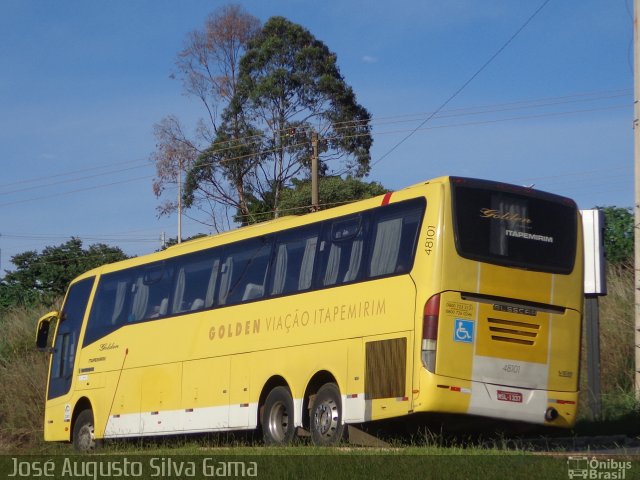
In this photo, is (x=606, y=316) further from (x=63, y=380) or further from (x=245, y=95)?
(x=245, y=95)

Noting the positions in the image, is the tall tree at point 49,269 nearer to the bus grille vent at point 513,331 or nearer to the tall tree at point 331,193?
the tall tree at point 331,193

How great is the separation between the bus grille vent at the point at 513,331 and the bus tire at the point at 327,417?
7.65 ft

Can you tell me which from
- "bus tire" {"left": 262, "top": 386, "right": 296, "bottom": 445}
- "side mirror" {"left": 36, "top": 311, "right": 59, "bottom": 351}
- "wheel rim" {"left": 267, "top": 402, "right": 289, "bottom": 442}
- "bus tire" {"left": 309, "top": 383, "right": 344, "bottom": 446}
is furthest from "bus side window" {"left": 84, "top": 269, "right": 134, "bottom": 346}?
"bus tire" {"left": 309, "top": 383, "right": 344, "bottom": 446}

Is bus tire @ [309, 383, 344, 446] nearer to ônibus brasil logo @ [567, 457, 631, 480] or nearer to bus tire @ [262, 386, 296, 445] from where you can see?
bus tire @ [262, 386, 296, 445]

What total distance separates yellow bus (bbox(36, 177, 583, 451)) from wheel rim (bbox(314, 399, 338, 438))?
1.0 inches

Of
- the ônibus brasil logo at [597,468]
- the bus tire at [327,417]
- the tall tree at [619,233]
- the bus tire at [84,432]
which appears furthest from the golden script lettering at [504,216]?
the tall tree at [619,233]

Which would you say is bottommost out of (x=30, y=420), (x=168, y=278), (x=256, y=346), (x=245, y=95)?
(x=30, y=420)

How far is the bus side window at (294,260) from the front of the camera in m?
16.1

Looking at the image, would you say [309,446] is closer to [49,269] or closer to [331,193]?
[331,193]

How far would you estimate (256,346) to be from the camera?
17.0 meters

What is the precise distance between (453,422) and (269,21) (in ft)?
122

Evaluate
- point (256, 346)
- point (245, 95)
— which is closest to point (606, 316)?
point (256, 346)

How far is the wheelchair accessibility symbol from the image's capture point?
540 inches

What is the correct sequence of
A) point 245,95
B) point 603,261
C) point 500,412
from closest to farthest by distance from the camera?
point 500,412, point 603,261, point 245,95
